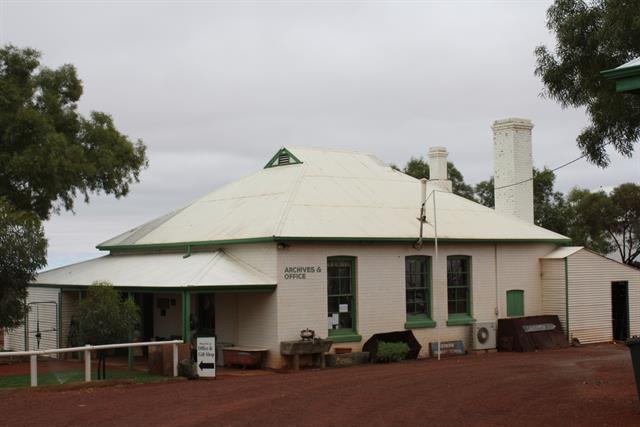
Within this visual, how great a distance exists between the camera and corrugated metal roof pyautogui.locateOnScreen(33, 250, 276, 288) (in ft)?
71.0

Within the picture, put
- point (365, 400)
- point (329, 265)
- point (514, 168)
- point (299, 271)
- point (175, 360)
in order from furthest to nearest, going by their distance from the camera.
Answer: point (514, 168), point (329, 265), point (299, 271), point (175, 360), point (365, 400)

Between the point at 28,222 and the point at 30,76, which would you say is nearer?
the point at 28,222

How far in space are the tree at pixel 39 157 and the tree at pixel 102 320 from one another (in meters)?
3.00

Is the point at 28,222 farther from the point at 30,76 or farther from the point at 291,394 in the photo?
the point at 291,394

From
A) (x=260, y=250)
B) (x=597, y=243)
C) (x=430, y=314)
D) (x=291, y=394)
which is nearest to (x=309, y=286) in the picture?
(x=260, y=250)

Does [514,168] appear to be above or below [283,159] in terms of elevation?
above

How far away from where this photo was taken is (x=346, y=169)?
2783 centimetres

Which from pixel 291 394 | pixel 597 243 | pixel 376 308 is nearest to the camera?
pixel 291 394

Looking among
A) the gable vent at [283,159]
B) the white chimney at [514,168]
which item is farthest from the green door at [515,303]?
the gable vent at [283,159]

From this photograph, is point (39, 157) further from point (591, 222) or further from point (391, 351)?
point (591, 222)

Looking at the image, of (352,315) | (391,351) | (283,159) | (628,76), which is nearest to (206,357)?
(352,315)

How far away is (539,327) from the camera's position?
1060 inches

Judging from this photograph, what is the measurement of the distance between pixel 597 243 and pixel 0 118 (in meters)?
37.2

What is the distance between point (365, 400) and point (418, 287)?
10.3 meters
